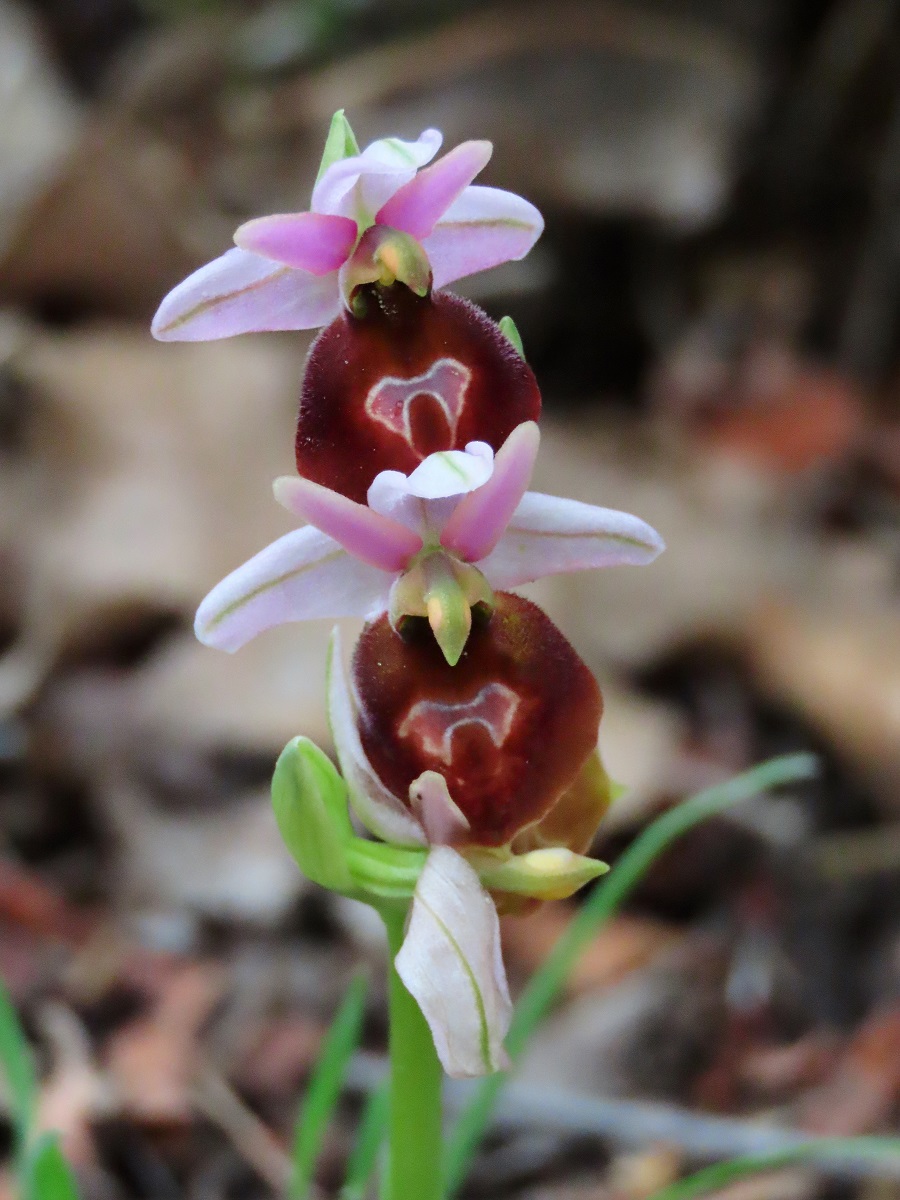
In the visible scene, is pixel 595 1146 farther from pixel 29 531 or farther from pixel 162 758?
pixel 29 531

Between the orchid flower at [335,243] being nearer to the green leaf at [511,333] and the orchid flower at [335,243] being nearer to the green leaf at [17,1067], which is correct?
the green leaf at [511,333]

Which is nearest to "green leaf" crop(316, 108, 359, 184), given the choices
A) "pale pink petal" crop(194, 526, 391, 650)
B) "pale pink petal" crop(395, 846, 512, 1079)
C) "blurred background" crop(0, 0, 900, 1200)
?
"pale pink petal" crop(194, 526, 391, 650)

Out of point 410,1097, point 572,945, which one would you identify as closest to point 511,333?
point 410,1097

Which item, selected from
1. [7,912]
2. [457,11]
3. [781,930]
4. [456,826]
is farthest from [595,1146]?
[457,11]

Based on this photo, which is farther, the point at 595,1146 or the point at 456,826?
the point at 595,1146

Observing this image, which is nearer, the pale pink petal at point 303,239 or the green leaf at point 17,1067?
the pale pink petal at point 303,239

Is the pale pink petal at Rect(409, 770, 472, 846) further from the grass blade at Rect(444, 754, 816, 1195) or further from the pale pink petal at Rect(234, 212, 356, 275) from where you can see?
the grass blade at Rect(444, 754, 816, 1195)

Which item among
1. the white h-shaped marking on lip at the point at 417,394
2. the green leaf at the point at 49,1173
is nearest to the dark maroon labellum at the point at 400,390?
the white h-shaped marking on lip at the point at 417,394

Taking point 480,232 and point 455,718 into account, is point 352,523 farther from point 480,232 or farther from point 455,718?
point 480,232
